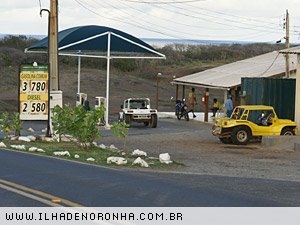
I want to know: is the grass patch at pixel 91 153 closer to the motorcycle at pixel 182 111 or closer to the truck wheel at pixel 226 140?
the truck wheel at pixel 226 140

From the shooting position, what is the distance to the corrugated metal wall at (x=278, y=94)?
37750mm

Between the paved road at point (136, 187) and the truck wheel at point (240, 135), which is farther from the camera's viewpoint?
the truck wheel at point (240, 135)

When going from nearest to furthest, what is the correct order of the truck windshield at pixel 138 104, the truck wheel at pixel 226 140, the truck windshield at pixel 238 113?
the truck wheel at pixel 226 140, the truck windshield at pixel 238 113, the truck windshield at pixel 138 104

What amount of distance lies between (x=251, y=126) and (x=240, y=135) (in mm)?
572

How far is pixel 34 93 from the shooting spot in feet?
96.5

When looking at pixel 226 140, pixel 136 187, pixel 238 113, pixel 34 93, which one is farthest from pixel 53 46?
pixel 136 187

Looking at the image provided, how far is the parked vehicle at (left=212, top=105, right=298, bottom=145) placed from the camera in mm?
31750

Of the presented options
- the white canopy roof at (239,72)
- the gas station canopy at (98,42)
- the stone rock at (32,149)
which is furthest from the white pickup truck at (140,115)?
the stone rock at (32,149)

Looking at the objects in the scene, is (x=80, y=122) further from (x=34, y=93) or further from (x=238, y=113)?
(x=238, y=113)

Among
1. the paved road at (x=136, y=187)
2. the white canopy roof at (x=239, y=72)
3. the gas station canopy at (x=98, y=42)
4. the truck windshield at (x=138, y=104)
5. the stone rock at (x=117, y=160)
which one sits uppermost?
the gas station canopy at (x=98, y=42)

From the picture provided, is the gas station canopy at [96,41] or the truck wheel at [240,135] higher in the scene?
the gas station canopy at [96,41]

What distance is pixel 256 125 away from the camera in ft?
105

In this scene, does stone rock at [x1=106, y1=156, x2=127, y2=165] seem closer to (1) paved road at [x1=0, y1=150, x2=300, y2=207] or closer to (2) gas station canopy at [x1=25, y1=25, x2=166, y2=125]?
(1) paved road at [x1=0, y1=150, x2=300, y2=207]

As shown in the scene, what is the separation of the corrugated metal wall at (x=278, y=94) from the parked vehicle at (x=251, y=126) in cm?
550
